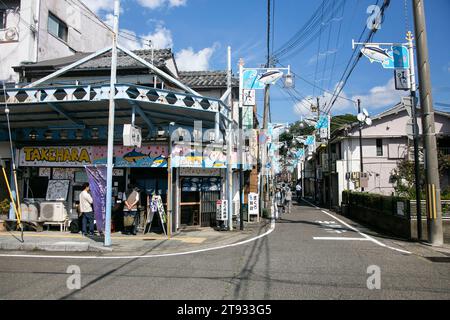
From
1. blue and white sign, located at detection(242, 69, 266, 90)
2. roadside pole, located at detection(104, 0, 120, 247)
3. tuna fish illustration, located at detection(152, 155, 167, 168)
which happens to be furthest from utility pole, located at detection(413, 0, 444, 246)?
roadside pole, located at detection(104, 0, 120, 247)

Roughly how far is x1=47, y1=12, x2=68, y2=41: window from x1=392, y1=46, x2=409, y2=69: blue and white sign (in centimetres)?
1866

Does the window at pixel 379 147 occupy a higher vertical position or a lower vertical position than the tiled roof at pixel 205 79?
lower

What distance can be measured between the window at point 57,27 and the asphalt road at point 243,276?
15958 mm

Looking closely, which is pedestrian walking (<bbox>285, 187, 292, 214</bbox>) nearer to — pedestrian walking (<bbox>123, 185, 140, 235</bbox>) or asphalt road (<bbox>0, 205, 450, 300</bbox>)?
asphalt road (<bbox>0, 205, 450, 300</bbox>)

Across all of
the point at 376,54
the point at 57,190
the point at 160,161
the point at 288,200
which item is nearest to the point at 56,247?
the point at 57,190

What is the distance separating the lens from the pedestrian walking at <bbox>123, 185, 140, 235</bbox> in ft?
39.9

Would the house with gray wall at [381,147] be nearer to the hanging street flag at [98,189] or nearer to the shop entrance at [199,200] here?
the shop entrance at [199,200]

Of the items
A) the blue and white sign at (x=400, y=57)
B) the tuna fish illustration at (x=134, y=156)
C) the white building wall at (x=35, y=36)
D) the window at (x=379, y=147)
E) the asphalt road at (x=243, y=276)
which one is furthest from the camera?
the window at (x=379, y=147)

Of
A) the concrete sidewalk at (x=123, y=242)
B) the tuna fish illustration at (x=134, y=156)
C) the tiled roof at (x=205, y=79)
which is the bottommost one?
the concrete sidewalk at (x=123, y=242)

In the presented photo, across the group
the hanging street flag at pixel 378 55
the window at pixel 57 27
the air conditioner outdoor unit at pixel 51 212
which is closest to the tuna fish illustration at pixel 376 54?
the hanging street flag at pixel 378 55

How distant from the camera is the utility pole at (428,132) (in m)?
10.7
